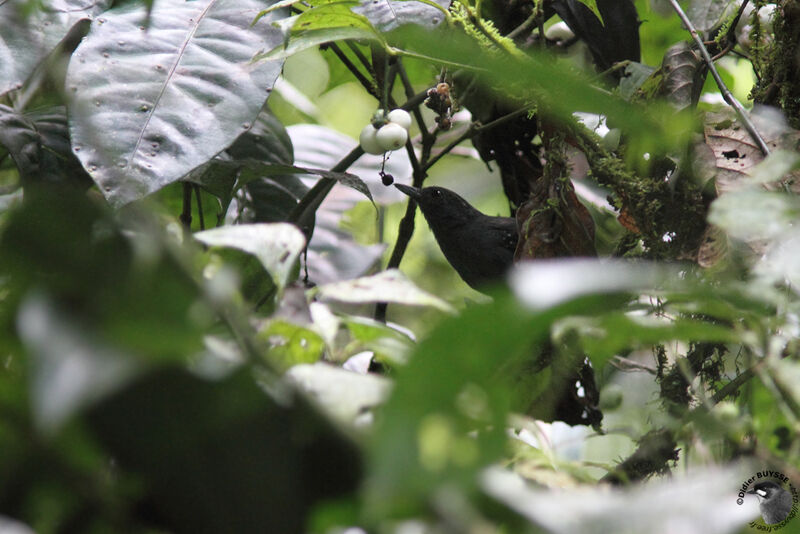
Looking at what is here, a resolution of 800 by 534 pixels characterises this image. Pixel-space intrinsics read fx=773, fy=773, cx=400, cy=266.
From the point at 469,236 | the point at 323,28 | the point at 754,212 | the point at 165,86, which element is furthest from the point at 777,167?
the point at 469,236

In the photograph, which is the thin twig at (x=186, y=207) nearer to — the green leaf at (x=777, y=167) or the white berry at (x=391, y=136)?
the white berry at (x=391, y=136)

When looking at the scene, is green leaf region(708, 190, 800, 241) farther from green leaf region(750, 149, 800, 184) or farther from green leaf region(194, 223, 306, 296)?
green leaf region(194, 223, 306, 296)

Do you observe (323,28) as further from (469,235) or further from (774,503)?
(469,235)

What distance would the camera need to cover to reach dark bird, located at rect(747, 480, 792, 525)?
0.85 meters

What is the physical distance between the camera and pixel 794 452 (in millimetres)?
693

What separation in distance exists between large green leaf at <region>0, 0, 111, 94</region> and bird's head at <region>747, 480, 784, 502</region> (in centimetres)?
131

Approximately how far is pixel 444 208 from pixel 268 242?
155 centimetres

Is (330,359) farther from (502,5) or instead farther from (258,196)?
(502,5)

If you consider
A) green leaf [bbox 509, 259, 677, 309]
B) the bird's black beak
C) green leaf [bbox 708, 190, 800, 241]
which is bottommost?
the bird's black beak

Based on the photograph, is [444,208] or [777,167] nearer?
[777,167]

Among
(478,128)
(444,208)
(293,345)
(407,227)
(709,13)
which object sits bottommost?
(444,208)

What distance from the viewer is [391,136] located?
5.01 ft

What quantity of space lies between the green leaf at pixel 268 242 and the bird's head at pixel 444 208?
4.79ft

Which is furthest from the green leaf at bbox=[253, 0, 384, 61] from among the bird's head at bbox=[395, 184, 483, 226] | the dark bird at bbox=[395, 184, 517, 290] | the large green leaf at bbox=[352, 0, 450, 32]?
the bird's head at bbox=[395, 184, 483, 226]
